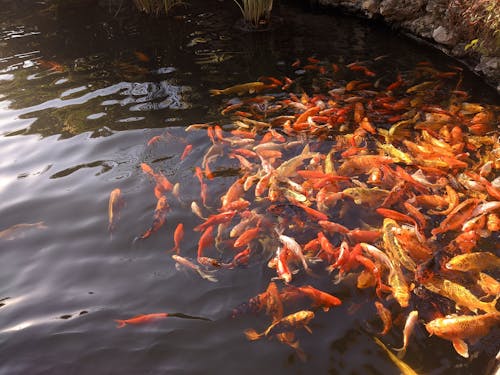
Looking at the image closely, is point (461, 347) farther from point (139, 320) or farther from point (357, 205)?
point (139, 320)

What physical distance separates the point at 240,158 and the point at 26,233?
2184 mm

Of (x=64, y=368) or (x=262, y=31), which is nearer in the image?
(x=64, y=368)

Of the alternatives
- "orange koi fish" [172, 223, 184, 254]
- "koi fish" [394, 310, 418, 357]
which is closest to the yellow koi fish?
"orange koi fish" [172, 223, 184, 254]

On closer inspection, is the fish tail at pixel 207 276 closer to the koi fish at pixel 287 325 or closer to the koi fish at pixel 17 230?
the koi fish at pixel 287 325

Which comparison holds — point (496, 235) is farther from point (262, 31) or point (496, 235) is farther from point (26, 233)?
point (262, 31)

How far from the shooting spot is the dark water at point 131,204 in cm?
269

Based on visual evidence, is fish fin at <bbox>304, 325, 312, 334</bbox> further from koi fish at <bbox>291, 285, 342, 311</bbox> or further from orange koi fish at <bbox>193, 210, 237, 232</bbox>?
orange koi fish at <bbox>193, 210, 237, 232</bbox>

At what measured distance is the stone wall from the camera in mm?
5871

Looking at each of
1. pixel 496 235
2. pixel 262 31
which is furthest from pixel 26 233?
pixel 262 31

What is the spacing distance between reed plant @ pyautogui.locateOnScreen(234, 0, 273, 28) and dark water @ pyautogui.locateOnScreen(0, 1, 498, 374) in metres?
0.32

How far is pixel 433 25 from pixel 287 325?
20.6 feet

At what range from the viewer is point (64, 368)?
2646 millimetres

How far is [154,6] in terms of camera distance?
9.57m

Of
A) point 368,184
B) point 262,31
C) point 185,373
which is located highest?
point 262,31
